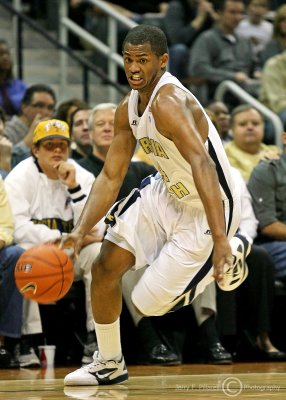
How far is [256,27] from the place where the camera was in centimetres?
1198

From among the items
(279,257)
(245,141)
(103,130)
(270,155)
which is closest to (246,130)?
(245,141)

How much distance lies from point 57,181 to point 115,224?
2053mm

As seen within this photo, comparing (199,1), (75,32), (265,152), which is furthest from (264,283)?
(199,1)

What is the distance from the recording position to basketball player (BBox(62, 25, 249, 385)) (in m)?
5.16

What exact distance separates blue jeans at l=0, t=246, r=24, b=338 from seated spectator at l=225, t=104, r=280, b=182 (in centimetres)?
241

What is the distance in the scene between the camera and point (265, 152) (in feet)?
27.6

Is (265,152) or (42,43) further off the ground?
(42,43)

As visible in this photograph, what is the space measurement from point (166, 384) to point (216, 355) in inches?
72.9

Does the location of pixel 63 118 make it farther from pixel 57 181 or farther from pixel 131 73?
pixel 131 73

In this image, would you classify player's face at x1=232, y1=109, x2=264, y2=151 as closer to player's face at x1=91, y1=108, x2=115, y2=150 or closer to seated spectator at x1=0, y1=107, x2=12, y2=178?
player's face at x1=91, y1=108, x2=115, y2=150

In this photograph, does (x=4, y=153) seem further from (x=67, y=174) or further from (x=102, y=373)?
(x=102, y=373)

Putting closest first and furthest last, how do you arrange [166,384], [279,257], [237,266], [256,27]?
[237,266], [166,384], [279,257], [256,27]

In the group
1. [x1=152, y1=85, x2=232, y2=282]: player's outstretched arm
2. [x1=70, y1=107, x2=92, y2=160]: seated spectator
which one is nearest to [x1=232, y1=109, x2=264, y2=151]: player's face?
[x1=70, y1=107, x2=92, y2=160]: seated spectator

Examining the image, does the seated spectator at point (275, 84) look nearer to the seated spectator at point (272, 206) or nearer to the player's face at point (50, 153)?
Result: the seated spectator at point (272, 206)
